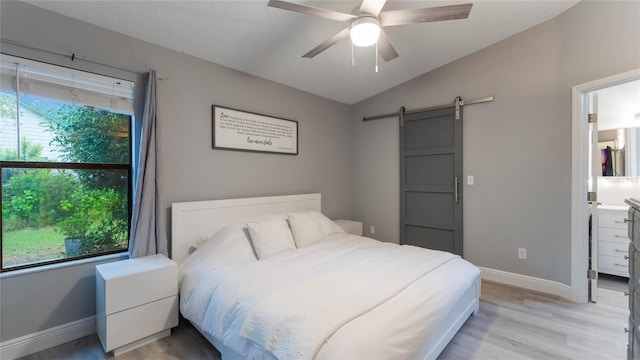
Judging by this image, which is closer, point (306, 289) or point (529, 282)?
point (306, 289)

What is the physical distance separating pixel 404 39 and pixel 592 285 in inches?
119

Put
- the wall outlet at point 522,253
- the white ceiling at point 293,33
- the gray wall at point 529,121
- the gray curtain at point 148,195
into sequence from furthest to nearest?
the wall outlet at point 522,253
the gray wall at point 529,121
the gray curtain at point 148,195
the white ceiling at point 293,33

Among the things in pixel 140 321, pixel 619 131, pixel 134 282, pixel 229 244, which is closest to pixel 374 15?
pixel 229 244

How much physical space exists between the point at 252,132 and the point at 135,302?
6.43 feet

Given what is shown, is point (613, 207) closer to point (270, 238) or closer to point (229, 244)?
point (270, 238)

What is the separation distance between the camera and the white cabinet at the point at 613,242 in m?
3.18

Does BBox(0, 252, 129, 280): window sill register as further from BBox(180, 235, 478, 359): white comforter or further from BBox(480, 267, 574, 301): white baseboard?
BBox(480, 267, 574, 301): white baseboard

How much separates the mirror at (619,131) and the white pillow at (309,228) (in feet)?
12.1

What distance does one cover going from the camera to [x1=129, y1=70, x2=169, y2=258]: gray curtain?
231 centimetres

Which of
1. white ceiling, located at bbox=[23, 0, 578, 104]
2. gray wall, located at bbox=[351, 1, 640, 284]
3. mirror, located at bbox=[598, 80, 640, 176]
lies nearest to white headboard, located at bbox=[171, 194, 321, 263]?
white ceiling, located at bbox=[23, 0, 578, 104]

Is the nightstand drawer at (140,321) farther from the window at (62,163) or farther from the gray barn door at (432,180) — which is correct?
the gray barn door at (432,180)

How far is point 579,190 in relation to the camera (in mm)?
2674

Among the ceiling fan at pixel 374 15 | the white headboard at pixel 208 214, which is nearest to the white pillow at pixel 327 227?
the white headboard at pixel 208 214

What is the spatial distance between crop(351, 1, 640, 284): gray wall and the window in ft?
11.4
